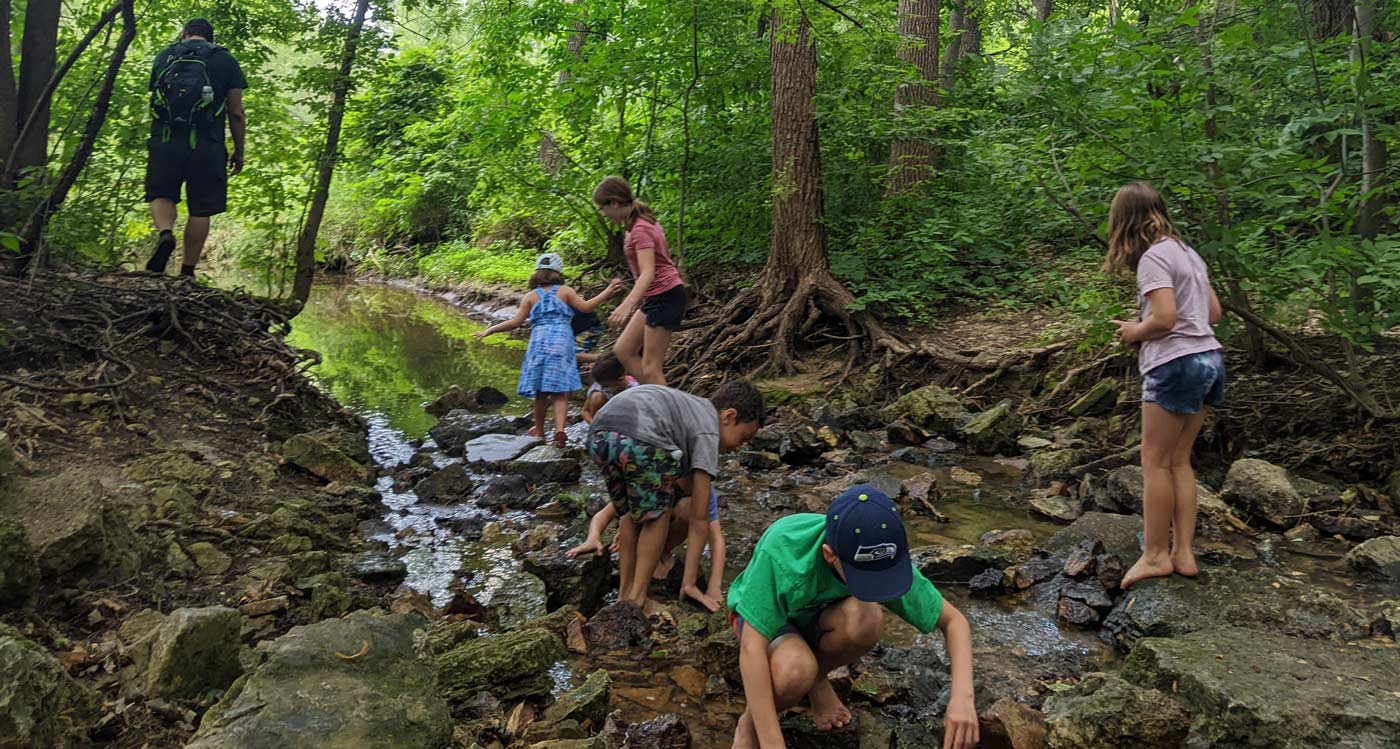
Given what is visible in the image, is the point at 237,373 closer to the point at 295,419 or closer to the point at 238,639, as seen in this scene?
the point at 295,419

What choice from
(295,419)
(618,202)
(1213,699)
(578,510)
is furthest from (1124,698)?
(295,419)

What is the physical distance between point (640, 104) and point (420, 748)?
444 inches

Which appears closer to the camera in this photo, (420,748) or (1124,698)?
(420,748)

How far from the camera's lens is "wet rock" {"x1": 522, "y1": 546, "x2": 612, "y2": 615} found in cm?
427

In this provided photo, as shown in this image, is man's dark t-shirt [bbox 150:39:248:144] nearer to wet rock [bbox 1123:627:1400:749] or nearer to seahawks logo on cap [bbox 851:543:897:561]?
seahawks logo on cap [bbox 851:543:897:561]

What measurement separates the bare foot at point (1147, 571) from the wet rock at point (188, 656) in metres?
3.71

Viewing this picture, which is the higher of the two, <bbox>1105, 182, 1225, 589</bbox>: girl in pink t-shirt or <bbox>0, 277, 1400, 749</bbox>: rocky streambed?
<bbox>1105, 182, 1225, 589</bbox>: girl in pink t-shirt

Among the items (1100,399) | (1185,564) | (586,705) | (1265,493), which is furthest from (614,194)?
(1265,493)

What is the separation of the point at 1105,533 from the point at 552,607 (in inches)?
117

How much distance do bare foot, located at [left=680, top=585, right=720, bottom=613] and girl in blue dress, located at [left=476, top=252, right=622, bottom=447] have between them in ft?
11.2

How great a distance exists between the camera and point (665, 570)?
4.48 m

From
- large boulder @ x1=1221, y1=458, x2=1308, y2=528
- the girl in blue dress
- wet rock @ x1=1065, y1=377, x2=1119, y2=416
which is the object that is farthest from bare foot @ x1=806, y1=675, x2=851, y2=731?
wet rock @ x1=1065, y1=377, x2=1119, y2=416

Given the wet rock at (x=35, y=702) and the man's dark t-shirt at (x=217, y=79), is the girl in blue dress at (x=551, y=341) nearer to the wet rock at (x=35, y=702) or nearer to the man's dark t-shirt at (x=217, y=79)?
the man's dark t-shirt at (x=217, y=79)

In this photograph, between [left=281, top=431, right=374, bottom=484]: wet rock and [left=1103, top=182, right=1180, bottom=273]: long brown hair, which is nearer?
[left=1103, top=182, right=1180, bottom=273]: long brown hair
